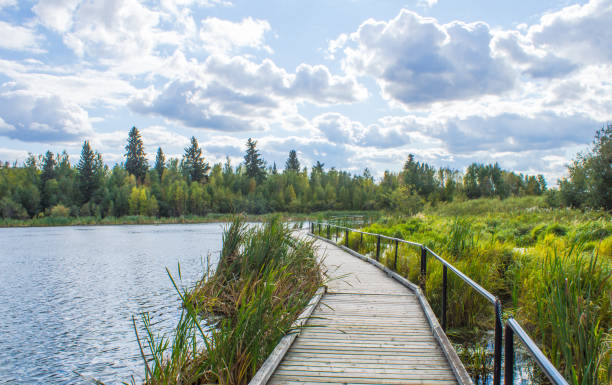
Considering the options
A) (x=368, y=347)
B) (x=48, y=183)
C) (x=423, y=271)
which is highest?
(x=48, y=183)

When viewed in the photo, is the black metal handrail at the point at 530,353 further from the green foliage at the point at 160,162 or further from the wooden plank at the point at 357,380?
the green foliage at the point at 160,162

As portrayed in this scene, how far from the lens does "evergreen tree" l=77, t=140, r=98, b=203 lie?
3014 inches

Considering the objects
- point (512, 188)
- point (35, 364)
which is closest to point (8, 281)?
point (35, 364)

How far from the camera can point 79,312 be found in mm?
9922

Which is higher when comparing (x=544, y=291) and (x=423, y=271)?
(x=544, y=291)

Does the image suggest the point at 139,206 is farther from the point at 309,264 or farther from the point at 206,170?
A: the point at 309,264

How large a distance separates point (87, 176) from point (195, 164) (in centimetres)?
2327

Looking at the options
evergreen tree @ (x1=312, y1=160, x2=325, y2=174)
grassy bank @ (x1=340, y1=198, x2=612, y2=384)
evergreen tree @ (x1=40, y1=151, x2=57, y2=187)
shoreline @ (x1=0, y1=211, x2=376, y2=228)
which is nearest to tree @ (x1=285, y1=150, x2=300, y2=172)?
evergreen tree @ (x1=312, y1=160, x2=325, y2=174)

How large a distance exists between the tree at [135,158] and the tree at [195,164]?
8838mm

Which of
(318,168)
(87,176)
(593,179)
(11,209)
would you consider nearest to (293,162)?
(318,168)

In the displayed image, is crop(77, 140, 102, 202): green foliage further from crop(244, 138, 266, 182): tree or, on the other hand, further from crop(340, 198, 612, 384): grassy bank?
crop(340, 198, 612, 384): grassy bank

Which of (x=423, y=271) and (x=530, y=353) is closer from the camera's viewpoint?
(x=530, y=353)

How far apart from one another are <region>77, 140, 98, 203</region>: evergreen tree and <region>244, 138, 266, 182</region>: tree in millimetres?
31325

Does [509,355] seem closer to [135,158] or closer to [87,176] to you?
[87,176]
